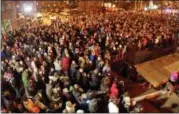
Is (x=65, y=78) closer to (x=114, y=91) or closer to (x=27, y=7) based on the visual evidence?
(x=114, y=91)

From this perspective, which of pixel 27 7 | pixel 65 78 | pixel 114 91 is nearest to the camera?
pixel 114 91

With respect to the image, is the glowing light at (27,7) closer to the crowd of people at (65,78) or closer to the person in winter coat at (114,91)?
the crowd of people at (65,78)

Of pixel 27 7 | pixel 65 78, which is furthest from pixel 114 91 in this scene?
pixel 27 7

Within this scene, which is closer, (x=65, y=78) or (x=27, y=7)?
→ (x=65, y=78)

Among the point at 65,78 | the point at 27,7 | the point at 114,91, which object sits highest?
the point at 27,7

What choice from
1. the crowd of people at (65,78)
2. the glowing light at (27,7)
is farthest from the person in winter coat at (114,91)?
the glowing light at (27,7)

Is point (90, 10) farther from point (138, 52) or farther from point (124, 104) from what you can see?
point (124, 104)

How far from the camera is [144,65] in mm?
17047

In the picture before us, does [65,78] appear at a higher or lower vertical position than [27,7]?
lower

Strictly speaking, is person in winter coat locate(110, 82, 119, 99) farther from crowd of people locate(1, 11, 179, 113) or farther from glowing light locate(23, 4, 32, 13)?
glowing light locate(23, 4, 32, 13)

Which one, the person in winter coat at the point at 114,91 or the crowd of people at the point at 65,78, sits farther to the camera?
the person in winter coat at the point at 114,91

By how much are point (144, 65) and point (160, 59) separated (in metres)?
1.57

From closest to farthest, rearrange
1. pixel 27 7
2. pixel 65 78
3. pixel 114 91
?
pixel 114 91
pixel 65 78
pixel 27 7

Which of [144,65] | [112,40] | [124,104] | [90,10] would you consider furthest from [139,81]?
[90,10]
